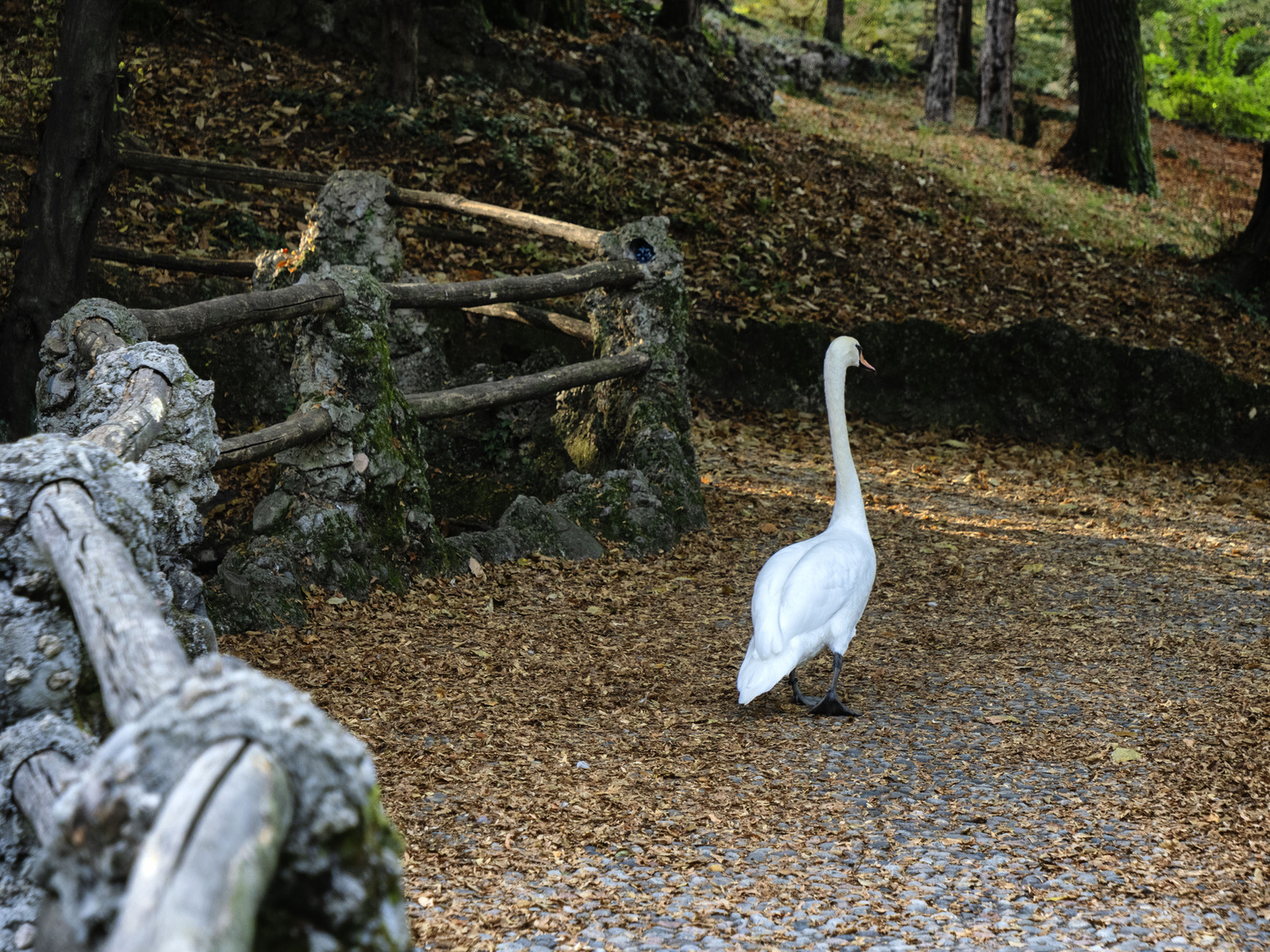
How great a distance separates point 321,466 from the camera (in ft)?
15.9

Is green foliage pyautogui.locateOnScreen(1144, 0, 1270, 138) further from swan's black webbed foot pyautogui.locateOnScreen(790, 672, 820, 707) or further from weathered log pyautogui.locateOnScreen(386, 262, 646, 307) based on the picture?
swan's black webbed foot pyautogui.locateOnScreen(790, 672, 820, 707)

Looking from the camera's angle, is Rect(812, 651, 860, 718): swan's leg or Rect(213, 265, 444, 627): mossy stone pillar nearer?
Rect(812, 651, 860, 718): swan's leg

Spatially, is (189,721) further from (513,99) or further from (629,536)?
(513,99)

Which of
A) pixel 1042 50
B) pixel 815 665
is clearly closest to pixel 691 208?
pixel 815 665

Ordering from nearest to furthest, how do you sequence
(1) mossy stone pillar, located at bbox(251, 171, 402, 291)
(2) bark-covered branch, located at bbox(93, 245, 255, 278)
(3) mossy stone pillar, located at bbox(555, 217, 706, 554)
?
(3) mossy stone pillar, located at bbox(555, 217, 706, 554) → (1) mossy stone pillar, located at bbox(251, 171, 402, 291) → (2) bark-covered branch, located at bbox(93, 245, 255, 278)

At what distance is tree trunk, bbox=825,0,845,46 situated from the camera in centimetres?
2438

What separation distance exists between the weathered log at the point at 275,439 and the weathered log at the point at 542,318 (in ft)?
9.04

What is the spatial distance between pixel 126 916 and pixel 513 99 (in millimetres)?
11593

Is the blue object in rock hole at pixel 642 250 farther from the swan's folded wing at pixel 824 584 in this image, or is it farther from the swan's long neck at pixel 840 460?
the swan's folded wing at pixel 824 584

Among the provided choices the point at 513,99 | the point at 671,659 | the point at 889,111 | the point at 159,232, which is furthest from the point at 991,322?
the point at 889,111

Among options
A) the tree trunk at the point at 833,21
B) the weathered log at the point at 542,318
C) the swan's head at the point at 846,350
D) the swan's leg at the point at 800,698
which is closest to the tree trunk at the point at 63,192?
the weathered log at the point at 542,318

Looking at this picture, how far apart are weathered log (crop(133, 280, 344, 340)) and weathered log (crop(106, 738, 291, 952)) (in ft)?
9.65

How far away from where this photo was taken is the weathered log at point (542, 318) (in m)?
7.36

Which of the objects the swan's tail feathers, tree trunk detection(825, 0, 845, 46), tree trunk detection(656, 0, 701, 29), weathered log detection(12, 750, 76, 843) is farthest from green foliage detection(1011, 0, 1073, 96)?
weathered log detection(12, 750, 76, 843)
